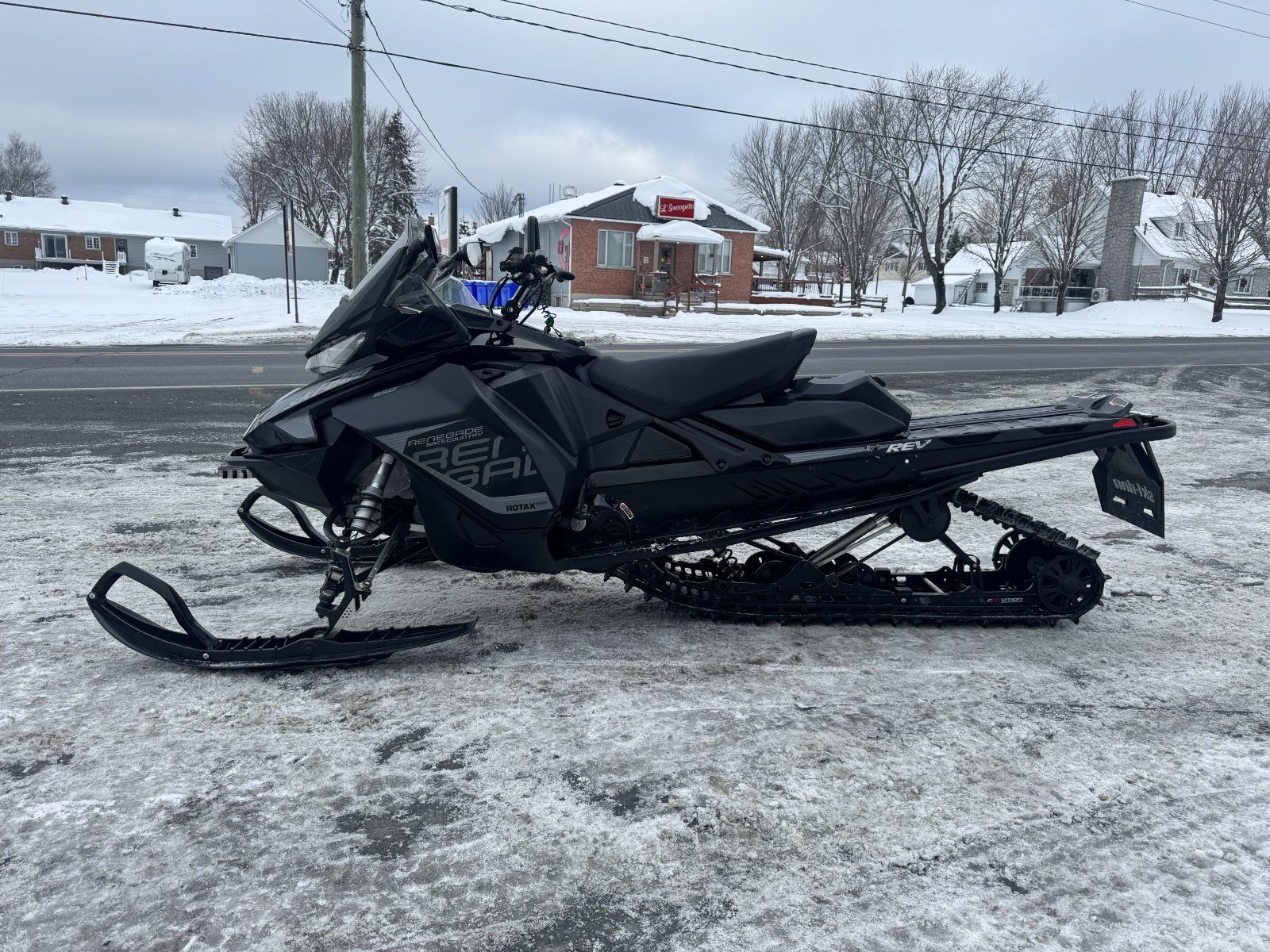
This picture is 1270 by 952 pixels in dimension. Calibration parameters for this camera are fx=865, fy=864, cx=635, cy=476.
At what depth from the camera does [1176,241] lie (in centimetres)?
4444

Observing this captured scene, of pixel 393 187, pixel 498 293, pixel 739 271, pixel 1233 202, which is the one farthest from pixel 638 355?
pixel 393 187

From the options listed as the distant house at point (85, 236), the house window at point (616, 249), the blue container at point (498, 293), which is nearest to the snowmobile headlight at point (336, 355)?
the blue container at point (498, 293)

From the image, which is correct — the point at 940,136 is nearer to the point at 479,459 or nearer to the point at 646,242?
the point at 646,242

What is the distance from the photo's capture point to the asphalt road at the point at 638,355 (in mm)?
11344

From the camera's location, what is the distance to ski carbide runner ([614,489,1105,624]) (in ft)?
11.9

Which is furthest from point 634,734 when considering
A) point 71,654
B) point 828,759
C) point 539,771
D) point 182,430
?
point 182,430

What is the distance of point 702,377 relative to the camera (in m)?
3.38

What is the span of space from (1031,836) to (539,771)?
1343 mm

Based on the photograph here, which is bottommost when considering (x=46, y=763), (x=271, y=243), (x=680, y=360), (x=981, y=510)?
(x=46, y=763)

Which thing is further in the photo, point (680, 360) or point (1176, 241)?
point (1176, 241)

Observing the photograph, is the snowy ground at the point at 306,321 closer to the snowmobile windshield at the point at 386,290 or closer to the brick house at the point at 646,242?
the brick house at the point at 646,242

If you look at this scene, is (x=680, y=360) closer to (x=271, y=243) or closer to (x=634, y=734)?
(x=634, y=734)

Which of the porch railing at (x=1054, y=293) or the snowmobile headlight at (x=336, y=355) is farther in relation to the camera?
the porch railing at (x=1054, y=293)

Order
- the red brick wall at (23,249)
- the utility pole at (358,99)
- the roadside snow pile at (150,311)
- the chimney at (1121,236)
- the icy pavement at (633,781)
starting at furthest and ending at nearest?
the red brick wall at (23,249)
the chimney at (1121,236)
the roadside snow pile at (150,311)
the utility pole at (358,99)
the icy pavement at (633,781)
